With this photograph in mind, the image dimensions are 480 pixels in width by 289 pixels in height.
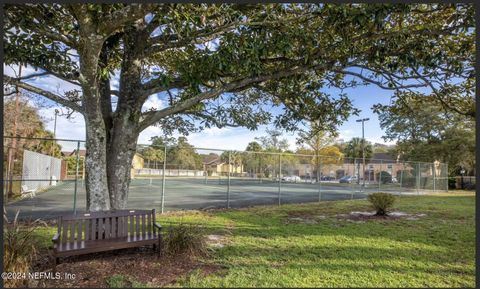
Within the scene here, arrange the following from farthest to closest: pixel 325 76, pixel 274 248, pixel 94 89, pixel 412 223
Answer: pixel 412 223, pixel 325 76, pixel 274 248, pixel 94 89

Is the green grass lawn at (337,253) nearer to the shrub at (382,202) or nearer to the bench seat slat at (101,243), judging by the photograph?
the shrub at (382,202)

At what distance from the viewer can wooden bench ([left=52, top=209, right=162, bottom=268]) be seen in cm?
397

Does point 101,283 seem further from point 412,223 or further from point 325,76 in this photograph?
point 412,223

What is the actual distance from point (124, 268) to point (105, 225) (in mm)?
743

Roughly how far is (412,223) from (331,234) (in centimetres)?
311

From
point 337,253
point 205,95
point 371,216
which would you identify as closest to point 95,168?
point 205,95

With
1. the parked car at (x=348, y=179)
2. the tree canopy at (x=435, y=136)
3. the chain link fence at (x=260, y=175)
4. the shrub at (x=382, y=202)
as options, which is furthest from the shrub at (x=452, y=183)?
the shrub at (x=382, y=202)

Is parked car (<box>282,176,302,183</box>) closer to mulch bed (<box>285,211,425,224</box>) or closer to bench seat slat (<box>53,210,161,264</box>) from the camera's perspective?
mulch bed (<box>285,211,425,224</box>)

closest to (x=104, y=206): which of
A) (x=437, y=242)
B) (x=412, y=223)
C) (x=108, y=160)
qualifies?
(x=108, y=160)

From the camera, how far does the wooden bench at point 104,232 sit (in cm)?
397

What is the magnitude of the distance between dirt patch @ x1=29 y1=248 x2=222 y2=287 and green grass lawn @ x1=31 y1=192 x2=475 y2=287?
26 centimetres

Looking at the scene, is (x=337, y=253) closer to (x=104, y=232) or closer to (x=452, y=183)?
(x=104, y=232)

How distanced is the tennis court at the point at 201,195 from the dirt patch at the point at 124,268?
4.92m

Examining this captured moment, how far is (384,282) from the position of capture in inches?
154
